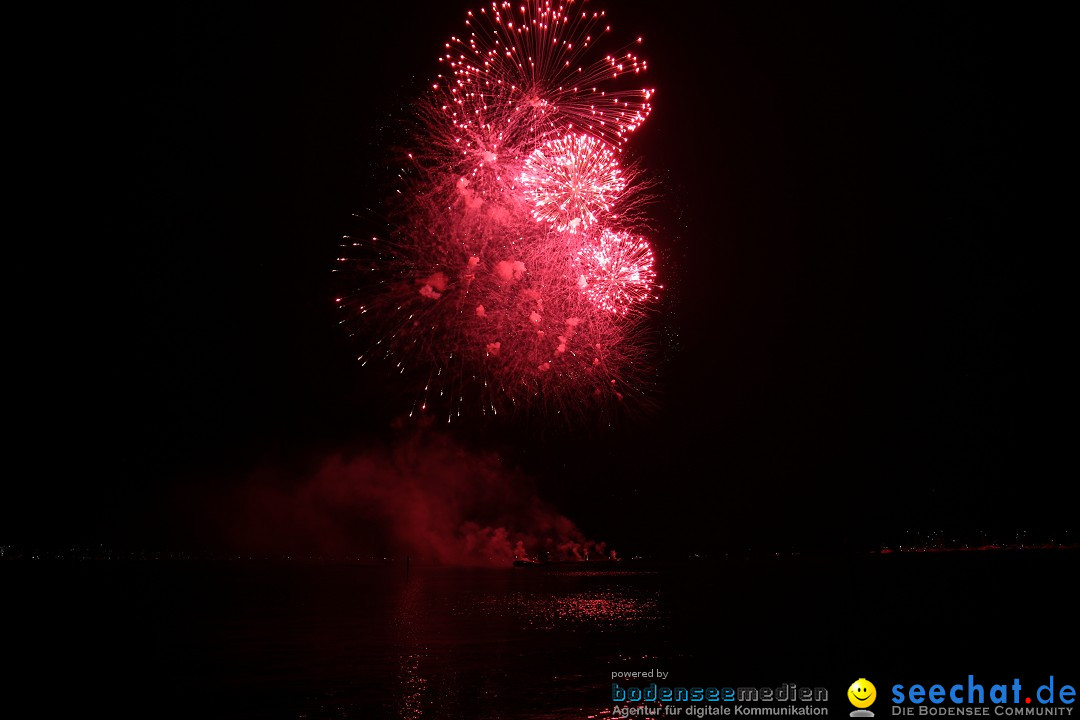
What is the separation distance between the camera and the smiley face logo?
11.3 meters

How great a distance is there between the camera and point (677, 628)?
20.3 m

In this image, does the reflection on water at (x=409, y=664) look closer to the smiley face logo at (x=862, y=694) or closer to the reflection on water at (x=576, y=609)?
the reflection on water at (x=576, y=609)

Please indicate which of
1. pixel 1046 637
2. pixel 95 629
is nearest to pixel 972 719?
pixel 1046 637

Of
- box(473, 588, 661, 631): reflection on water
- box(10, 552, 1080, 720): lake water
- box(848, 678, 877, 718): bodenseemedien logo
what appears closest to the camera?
box(848, 678, 877, 718): bodenseemedien logo

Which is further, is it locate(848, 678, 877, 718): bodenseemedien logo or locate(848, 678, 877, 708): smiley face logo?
locate(848, 678, 877, 708): smiley face logo

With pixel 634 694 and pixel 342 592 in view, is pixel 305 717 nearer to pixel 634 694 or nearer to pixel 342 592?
pixel 634 694

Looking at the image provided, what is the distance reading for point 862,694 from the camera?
11438 millimetres

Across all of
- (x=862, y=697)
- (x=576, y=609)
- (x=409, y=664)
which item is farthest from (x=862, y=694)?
(x=576, y=609)

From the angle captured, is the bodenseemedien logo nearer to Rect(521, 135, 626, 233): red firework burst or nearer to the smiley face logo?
the smiley face logo

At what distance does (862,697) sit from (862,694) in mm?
77

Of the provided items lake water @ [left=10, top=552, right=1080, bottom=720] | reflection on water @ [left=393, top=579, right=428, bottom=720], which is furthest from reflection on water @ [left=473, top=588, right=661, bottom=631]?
reflection on water @ [left=393, top=579, right=428, bottom=720]

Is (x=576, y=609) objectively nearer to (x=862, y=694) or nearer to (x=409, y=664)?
(x=409, y=664)

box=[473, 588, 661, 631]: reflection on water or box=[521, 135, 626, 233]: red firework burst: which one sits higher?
box=[521, 135, 626, 233]: red firework burst

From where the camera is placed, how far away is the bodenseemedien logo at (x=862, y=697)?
11.0 meters
